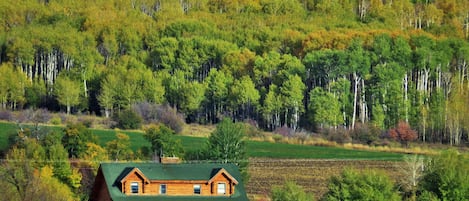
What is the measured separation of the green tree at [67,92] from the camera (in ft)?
392

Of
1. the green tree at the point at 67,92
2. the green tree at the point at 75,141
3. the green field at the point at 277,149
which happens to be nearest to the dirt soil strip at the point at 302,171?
the green field at the point at 277,149

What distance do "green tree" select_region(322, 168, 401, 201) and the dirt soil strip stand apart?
12.2 metres

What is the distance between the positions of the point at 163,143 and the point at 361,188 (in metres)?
20.5

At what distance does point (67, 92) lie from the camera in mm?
Result: 120188

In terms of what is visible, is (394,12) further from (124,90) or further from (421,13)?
(124,90)

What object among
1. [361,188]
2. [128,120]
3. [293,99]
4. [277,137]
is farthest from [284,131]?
[361,188]

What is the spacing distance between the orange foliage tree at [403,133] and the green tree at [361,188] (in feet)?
135

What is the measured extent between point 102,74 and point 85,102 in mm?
5334

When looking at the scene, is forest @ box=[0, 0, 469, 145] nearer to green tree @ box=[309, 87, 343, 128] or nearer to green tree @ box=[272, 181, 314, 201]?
green tree @ box=[309, 87, 343, 128]

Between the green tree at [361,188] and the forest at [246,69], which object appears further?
the forest at [246,69]

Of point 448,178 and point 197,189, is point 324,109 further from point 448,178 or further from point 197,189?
point 197,189

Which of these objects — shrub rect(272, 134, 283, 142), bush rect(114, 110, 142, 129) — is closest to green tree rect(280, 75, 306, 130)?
shrub rect(272, 134, 283, 142)

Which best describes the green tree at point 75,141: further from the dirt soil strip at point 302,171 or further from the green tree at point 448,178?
the green tree at point 448,178

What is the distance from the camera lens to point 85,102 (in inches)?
4749
